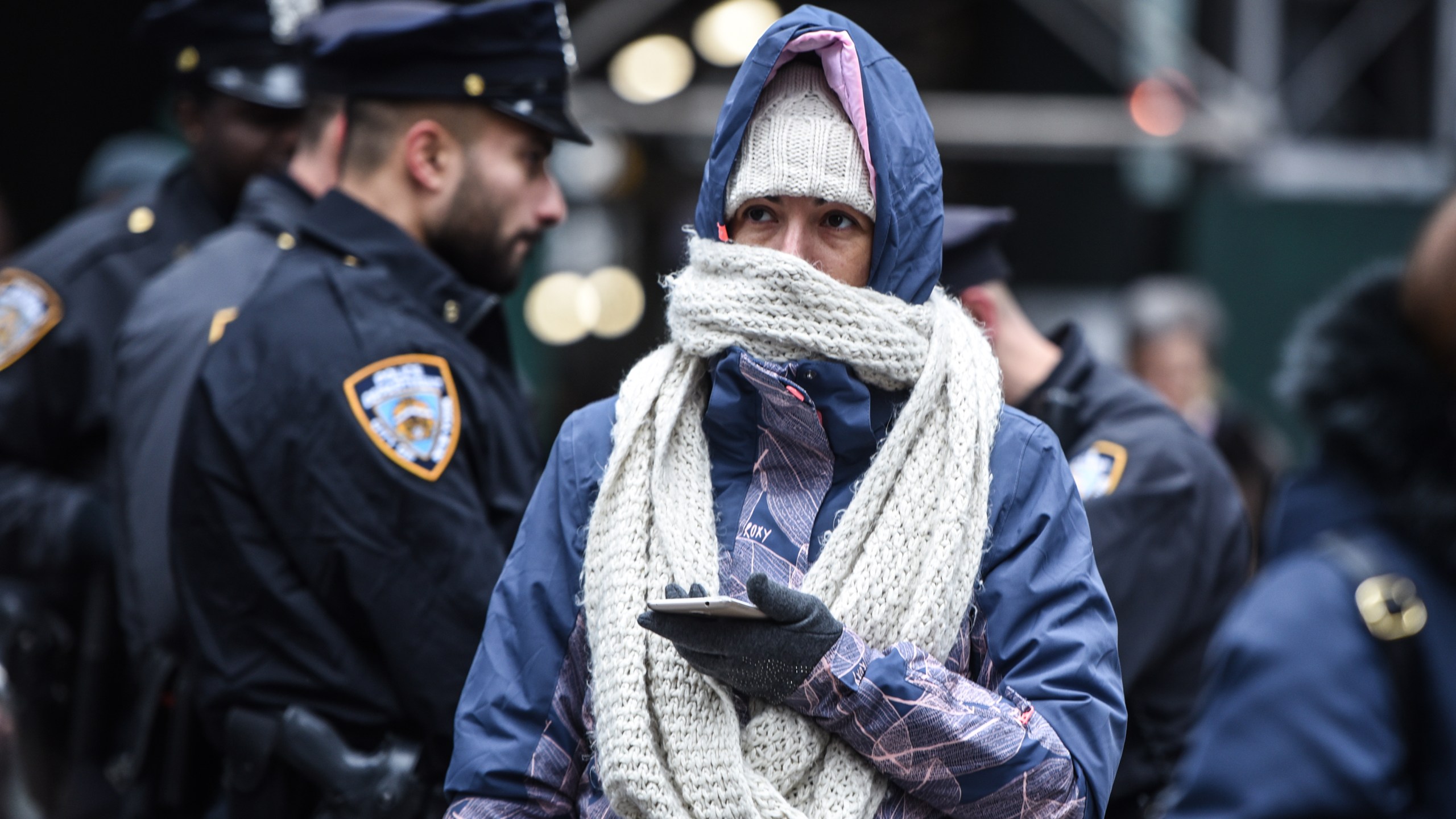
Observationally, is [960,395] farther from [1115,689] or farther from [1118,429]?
[1118,429]

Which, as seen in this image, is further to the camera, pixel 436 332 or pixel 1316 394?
pixel 436 332

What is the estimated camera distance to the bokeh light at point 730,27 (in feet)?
33.4

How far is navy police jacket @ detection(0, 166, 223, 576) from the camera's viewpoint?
420 cm

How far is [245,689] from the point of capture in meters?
3.02

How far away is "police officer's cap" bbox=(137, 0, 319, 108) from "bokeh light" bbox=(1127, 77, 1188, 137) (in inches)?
239

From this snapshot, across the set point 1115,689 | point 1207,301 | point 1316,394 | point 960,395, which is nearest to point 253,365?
point 960,395

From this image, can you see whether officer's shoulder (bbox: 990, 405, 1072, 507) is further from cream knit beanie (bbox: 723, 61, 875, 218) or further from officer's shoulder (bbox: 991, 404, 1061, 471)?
cream knit beanie (bbox: 723, 61, 875, 218)

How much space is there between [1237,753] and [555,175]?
8247mm

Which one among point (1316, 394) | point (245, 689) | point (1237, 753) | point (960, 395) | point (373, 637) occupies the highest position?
point (1316, 394)

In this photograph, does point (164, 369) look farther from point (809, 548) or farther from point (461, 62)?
point (809, 548)

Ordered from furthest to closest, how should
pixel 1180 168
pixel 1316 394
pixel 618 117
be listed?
1. pixel 1180 168
2. pixel 618 117
3. pixel 1316 394

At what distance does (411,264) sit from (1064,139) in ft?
23.3

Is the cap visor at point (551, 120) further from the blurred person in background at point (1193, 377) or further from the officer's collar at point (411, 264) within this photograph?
the blurred person in background at point (1193, 377)

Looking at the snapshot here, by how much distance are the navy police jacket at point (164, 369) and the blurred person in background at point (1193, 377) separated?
4361mm
